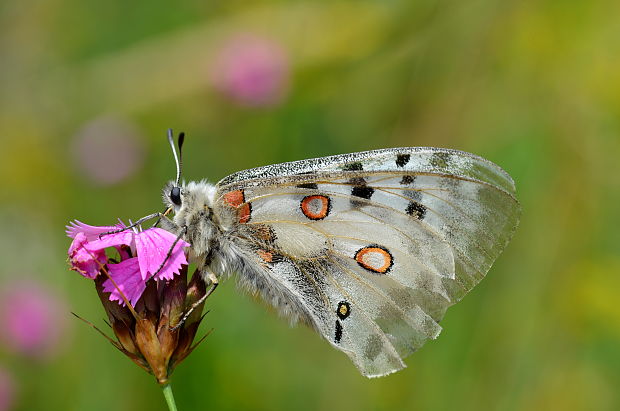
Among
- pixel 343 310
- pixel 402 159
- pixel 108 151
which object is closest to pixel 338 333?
pixel 343 310

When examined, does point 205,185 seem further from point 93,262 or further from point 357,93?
point 357,93

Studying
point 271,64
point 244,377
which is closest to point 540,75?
point 271,64

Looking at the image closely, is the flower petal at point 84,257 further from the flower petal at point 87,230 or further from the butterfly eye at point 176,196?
the butterfly eye at point 176,196

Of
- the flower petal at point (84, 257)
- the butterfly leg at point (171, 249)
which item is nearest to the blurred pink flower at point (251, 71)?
the butterfly leg at point (171, 249)

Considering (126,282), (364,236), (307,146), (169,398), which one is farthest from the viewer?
(307,146)

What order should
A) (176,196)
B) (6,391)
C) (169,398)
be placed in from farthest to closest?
(6,391)
(176,196)
(169,398)

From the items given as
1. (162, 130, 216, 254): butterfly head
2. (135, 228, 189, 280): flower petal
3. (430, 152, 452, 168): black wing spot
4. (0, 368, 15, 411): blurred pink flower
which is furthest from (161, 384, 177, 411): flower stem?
(0, 368, 15, 411): blurred pink flower

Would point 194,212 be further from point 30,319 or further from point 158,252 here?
point 30,319
